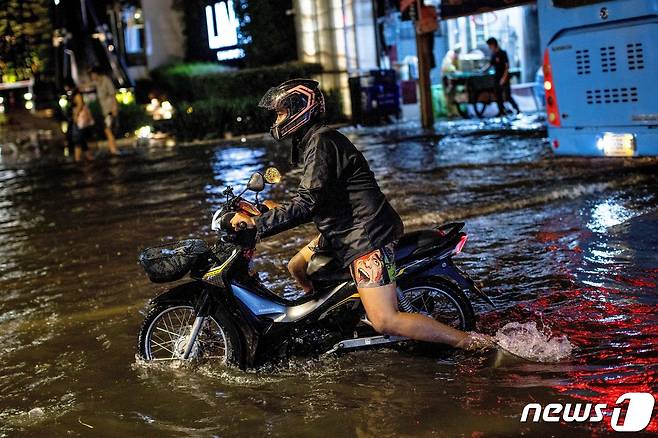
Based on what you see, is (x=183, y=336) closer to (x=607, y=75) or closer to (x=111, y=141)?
(x=607, y=75)

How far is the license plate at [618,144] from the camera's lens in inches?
454

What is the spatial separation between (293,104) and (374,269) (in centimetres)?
106

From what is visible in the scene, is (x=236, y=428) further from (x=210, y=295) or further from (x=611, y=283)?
(x=611, y=283)

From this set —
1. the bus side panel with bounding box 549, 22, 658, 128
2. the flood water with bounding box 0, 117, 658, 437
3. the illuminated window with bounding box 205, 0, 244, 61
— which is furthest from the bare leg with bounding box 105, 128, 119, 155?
the bus side panel with bounding box 549, 22, 658, 128

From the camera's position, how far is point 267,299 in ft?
18.8

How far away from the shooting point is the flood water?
5.04 metres

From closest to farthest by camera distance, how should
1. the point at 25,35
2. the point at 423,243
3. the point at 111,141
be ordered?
the point at 423,243 < the point at 111,141 < the point at 25,35

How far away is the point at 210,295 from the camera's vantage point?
5.66m

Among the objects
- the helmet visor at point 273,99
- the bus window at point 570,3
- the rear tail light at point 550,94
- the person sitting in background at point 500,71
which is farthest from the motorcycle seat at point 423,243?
the person sitting in background at point 500,71

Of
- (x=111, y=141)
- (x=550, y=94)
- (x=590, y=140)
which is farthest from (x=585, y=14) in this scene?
(x=111, y=141)

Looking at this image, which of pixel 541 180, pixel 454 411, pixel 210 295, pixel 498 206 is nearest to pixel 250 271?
pixel 210 295

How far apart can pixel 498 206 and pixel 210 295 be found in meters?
5.72

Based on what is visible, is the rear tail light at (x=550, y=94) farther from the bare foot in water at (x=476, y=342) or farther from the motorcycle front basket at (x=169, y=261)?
the motorcycle front basket at (x=169, y=261)

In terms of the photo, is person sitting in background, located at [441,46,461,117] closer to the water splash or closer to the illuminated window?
the illuminated window
